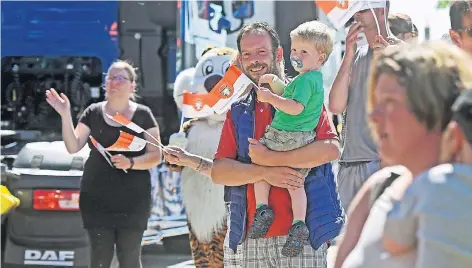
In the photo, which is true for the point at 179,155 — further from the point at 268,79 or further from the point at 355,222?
the point at 355,222

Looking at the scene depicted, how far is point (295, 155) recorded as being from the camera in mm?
3979

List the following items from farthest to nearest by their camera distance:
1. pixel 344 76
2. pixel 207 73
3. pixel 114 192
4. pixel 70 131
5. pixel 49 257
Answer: pixel 49 257 < pixel 207 73 < pixel 70 131 < pixel 114 192 < pixel 344 76

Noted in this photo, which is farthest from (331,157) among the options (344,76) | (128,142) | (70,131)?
(70,131)

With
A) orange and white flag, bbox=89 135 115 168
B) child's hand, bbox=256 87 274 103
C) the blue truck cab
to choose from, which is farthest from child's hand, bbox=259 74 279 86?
the blue truck cab

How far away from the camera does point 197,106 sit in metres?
4.83

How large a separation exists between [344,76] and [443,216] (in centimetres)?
260

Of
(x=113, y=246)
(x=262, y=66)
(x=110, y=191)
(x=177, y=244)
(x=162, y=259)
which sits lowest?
(x=162, y=259)

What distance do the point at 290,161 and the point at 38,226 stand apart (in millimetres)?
3411

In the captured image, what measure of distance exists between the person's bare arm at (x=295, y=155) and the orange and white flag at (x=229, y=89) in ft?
1.15

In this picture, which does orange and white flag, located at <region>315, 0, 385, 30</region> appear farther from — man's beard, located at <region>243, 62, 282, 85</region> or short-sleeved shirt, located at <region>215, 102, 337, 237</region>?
short-sleeved shirt, located at <region>215, 102, 337, 237</region>

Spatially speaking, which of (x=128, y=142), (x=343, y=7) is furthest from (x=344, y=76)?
(x=128, y=142)

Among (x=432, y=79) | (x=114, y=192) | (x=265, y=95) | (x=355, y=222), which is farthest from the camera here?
(x=114, y=192)

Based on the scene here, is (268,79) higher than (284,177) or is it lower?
higher

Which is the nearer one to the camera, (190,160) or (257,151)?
(257,151)
